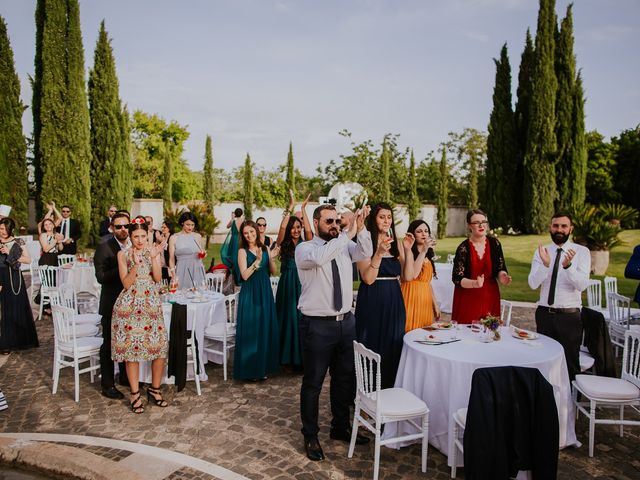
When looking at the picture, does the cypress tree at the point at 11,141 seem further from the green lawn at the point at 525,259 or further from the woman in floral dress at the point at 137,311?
the woman in floral dress at the point at 137,311

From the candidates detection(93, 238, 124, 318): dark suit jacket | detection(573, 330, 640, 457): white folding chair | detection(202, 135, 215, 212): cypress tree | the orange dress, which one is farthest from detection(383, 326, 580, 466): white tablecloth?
detection(202, 135, 215, 212): cypress tree

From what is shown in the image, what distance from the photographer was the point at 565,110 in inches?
829

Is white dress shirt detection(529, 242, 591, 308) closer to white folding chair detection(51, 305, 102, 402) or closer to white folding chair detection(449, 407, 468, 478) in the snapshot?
white folding chair detection(449, 407, 468, 478)

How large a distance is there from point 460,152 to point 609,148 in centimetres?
1230

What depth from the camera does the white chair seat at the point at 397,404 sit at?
3301 mm

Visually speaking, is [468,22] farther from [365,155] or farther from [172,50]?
[365,155]

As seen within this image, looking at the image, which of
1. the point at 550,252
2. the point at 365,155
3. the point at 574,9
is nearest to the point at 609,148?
the point at 574,9

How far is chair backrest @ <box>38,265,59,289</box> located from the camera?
8086 millimetres

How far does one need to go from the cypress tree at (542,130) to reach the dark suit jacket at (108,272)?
805 inches

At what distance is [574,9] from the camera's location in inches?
810

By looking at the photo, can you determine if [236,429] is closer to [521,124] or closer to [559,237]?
[559,237]

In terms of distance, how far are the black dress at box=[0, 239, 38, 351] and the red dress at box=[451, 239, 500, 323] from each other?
5941 millimetres

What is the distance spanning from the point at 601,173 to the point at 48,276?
27277 mm

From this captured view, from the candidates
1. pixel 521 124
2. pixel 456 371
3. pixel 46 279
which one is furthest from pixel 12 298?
pixel 521 124
